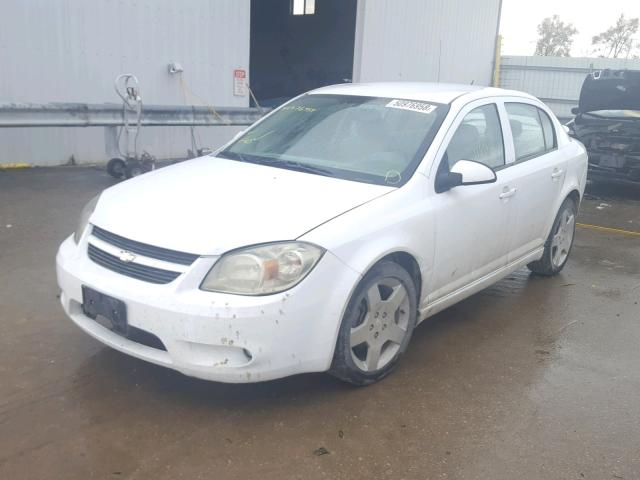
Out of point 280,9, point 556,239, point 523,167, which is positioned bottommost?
point 556,239

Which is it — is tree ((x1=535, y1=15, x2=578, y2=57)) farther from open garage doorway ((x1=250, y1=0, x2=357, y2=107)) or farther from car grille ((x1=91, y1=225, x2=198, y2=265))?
car grille ((x1=91, y1=225, x2=198, y2=265))

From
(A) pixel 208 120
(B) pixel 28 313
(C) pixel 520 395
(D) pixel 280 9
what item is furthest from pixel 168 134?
(D) pixel 280 9

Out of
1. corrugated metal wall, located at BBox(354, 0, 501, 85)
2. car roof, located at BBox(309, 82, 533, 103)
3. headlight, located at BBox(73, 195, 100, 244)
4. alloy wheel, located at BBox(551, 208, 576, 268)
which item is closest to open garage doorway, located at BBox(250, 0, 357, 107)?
corrugated metal wall, located at BBox(354, 0, 501, 85)

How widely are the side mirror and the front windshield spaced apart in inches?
7.8

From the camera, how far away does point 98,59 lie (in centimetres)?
930

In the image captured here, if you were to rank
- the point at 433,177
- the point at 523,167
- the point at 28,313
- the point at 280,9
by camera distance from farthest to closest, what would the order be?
the point at 280,9, the point at 523,167, the point at 28,313, the point at 433,177

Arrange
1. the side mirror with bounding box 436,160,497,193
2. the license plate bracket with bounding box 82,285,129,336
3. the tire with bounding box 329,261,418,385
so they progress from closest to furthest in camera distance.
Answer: the license plate bracket with bounding box 82,285,129,336
the tire with bounding box 329,261,418,385
the side mirror with bounding box 436,160,497,193

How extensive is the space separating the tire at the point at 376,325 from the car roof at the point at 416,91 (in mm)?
1416

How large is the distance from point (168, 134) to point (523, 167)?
7.00 meters

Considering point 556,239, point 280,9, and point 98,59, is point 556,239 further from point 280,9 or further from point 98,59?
point 280,9

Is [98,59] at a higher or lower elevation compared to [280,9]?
lower

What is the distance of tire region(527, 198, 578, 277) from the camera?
5.59 m

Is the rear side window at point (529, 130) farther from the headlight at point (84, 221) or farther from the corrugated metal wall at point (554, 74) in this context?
the corrugated metal wall at point (554, 74)

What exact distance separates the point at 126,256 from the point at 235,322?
0.68m
